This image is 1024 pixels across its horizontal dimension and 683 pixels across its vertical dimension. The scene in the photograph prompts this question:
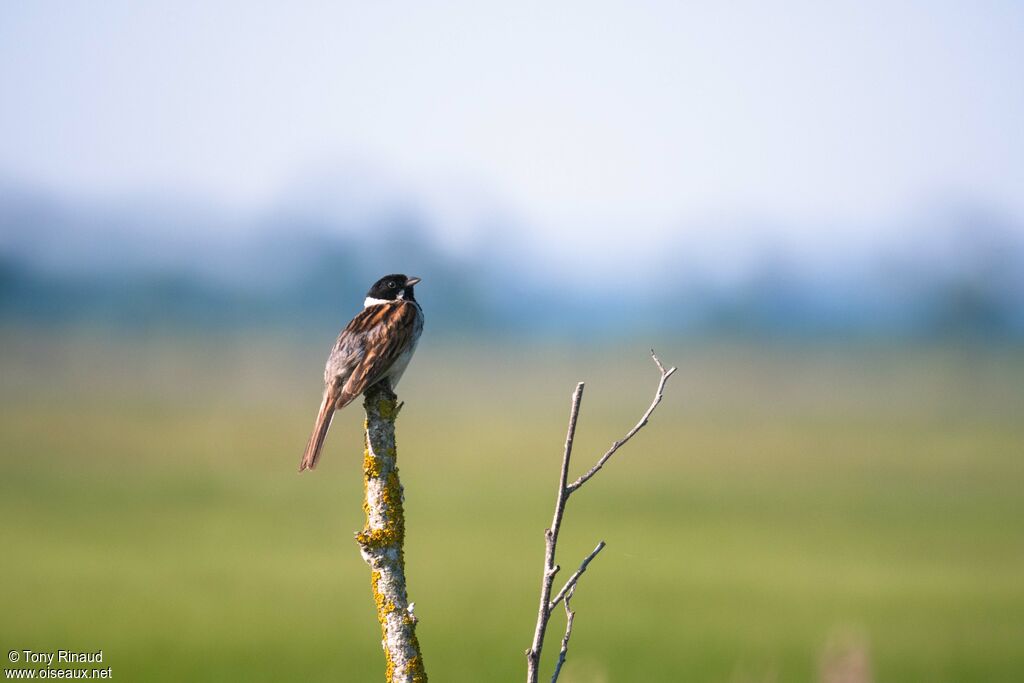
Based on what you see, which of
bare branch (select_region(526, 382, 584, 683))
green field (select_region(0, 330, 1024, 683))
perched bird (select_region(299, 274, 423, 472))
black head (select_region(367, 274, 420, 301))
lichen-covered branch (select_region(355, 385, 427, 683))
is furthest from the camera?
green field (select_region(0, 330, 1024, 683))

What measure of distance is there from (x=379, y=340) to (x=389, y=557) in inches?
112

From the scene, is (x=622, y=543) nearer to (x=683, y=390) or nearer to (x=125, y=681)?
(x=125, y=681)

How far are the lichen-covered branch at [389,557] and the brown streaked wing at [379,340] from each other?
139cm

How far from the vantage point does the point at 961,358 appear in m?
198

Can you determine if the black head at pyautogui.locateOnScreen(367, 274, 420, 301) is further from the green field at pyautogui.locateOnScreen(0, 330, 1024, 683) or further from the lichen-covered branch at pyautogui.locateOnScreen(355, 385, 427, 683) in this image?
the lichen-covered branch at pyautogui.locateOnScreen(355, 385, 427, 683)

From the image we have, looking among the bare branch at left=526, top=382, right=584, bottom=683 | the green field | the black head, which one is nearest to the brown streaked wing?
the black head

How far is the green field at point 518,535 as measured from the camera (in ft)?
105

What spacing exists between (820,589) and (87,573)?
2710 cm

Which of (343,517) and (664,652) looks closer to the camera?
(664,652)

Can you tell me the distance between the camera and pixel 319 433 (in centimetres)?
630

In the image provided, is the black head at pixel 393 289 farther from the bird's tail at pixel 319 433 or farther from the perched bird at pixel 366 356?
the bird's tail at pixel 319 433

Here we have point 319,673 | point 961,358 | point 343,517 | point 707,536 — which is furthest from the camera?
point 961,358

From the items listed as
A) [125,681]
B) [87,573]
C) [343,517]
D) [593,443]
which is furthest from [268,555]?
[593,443]

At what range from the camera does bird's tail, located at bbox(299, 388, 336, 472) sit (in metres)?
5.98
